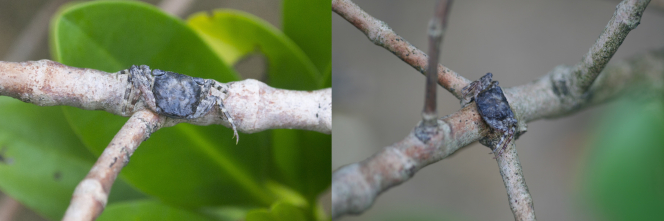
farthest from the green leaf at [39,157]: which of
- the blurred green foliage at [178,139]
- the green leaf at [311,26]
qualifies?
the green leaf at [311,26]

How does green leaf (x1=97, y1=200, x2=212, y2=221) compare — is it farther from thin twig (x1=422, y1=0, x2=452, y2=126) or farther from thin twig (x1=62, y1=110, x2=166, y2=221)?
thin twig (x1=422, y1=0, x2=452, y2=126)

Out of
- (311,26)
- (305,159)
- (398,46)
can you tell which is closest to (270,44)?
(311,26)

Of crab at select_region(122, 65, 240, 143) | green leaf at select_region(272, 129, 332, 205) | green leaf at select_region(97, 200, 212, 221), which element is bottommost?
green leaf at select_region(97, 200, 212, 221)

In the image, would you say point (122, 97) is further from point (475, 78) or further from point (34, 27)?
point (34, 27)

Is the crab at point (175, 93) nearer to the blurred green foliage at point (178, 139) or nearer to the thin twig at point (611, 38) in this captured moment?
the blurred green foliage at point (178, 139)

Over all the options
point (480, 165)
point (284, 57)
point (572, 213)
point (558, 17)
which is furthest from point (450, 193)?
point (284, 57)

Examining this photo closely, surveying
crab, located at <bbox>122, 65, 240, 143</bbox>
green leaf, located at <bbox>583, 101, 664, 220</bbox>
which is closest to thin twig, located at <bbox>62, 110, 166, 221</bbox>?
crab, located at <bbox>122, 65, 240, 143</bbox>

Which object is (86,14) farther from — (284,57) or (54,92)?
(284,57)
